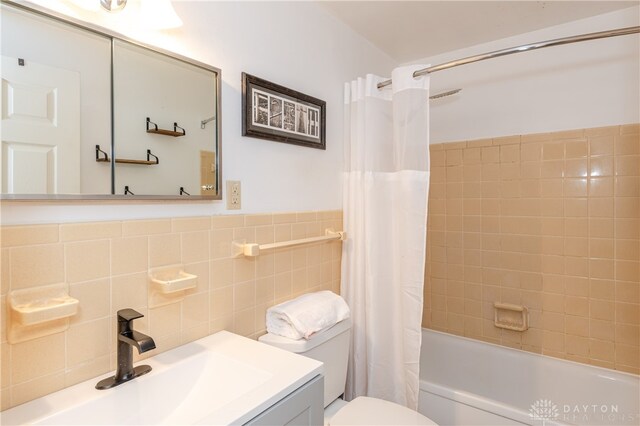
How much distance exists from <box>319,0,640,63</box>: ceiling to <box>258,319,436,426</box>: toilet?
5.30ft

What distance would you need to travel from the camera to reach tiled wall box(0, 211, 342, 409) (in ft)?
2.79

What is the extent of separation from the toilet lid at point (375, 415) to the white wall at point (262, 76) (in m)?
0.90

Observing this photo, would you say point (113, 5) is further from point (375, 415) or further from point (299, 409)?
point (375, 415)

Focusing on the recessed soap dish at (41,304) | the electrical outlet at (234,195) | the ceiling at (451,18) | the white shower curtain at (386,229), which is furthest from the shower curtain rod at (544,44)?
the recessed soap dish at (41,304)

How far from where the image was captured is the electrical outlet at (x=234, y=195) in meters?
1.33

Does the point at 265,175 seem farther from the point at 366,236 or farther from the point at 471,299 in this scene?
the point at 471,299

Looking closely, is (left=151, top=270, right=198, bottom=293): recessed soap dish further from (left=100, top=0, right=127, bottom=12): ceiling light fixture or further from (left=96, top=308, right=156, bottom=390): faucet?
(left=100, top=0, right=127, bottom=12): ceiling light fixture

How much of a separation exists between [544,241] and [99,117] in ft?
7.64

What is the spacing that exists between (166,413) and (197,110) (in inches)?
37.6

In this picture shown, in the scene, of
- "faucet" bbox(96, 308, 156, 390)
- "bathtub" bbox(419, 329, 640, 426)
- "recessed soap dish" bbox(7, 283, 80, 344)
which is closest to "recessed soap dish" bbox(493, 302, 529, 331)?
"bathtub" bbox(419, 329, 640, 426)

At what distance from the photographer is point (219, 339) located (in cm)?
124

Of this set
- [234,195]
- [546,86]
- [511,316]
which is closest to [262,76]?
[234,195]

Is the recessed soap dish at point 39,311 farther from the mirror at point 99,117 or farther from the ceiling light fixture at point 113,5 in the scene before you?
the ceiling light fixture at point 113,5

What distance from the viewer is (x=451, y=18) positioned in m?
1.94
